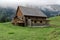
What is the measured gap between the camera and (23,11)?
58375 millimetres

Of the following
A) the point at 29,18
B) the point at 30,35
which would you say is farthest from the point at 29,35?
the point at 29,18

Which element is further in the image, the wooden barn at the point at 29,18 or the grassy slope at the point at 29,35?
the wooden barn at the point at 29,18

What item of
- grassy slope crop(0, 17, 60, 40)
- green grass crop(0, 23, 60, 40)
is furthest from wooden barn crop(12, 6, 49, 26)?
green grass crop(0, 23, 60, 40)

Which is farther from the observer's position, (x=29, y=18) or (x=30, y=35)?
(x=29, y=18)

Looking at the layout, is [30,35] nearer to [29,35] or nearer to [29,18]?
[29,35]

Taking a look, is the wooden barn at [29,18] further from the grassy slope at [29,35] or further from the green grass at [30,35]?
the green grass at [30,35]

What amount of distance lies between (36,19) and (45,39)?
3626cm

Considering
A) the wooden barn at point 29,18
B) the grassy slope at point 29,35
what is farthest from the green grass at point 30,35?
the wooden barn at point 29,18

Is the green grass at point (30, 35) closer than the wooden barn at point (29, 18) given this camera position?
Yes

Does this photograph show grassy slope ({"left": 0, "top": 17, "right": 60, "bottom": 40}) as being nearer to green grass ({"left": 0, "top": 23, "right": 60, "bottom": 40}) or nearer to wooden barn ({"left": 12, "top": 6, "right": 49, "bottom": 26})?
green grass ({"left": 0, "top": 23, "right": 60, "bottom": 40})

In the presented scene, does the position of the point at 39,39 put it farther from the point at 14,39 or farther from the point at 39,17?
the point at 39,17

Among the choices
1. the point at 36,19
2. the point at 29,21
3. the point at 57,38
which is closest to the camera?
the point at 57,38

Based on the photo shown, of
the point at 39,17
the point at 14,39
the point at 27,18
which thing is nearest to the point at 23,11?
the point at 27,18

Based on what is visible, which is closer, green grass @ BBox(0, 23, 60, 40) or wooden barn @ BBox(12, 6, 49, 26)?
green grass @ BBox(0, 23, 60, 40)
